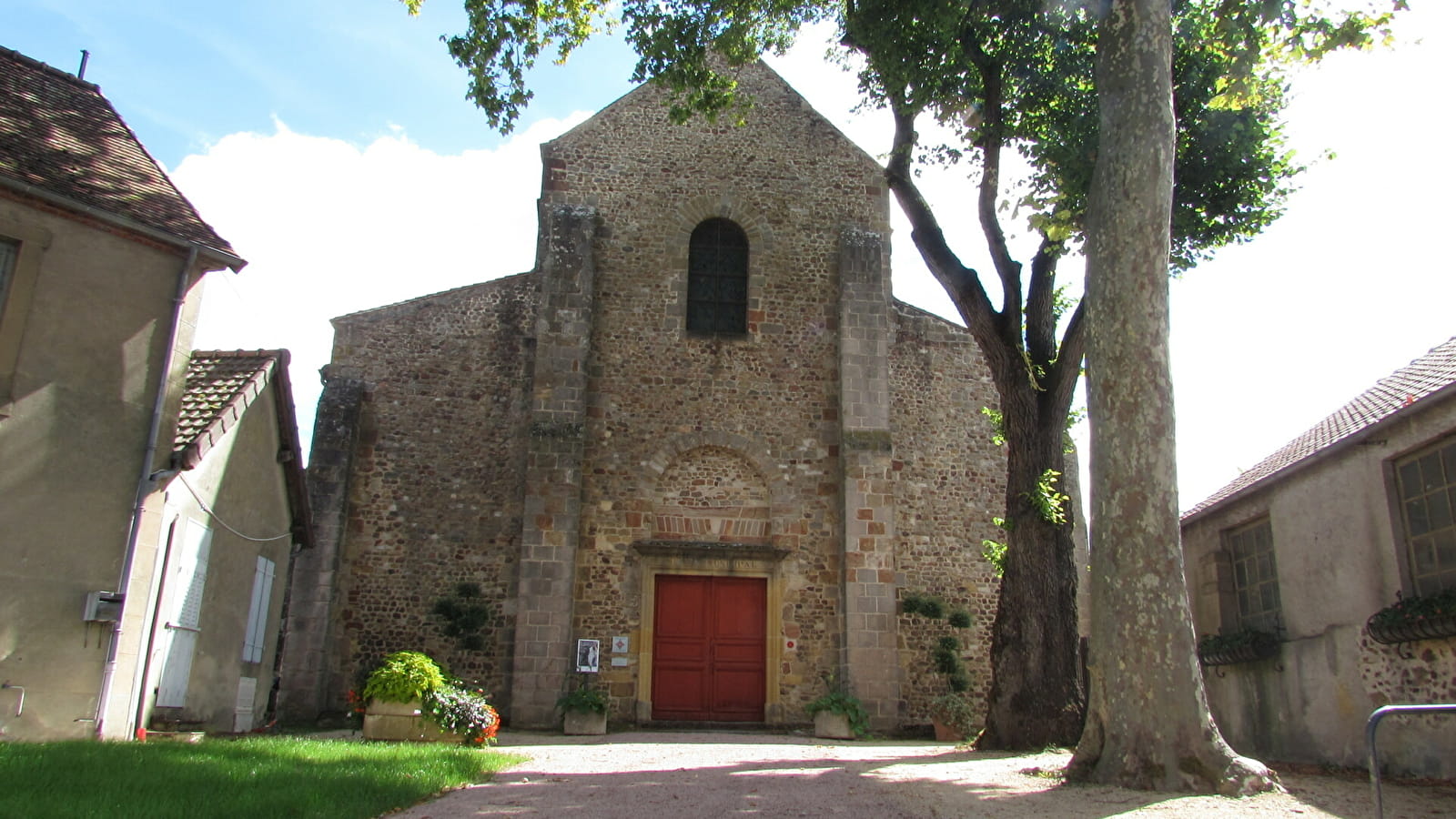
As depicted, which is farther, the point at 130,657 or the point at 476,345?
the point at 476,345

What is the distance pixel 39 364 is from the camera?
8.55m

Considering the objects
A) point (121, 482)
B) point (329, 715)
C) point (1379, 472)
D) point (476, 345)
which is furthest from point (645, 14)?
point (329, 715)

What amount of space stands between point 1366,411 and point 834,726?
24.4ft

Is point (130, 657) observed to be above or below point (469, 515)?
below

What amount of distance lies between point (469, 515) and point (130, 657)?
6.91 metres

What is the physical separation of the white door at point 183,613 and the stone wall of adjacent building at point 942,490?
376 inches

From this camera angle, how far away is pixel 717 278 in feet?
56.3

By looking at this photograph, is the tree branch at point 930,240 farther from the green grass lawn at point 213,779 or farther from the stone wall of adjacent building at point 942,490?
the green grass lawn at point 213,779

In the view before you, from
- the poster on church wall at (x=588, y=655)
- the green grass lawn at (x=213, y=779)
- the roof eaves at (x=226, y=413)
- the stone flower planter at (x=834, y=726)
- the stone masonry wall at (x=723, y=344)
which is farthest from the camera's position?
the stone masonry wall at (x=723, y=344)

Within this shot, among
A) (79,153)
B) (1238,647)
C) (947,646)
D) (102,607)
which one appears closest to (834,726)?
(947,646)

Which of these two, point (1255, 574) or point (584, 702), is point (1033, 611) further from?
point (584, 702)

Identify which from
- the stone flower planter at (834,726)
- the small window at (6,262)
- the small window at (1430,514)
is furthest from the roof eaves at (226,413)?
the small window at (1430,514)

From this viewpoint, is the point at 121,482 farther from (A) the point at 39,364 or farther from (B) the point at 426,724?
(B) the point at 426,724

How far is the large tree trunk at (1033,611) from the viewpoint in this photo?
10414 millimetres
